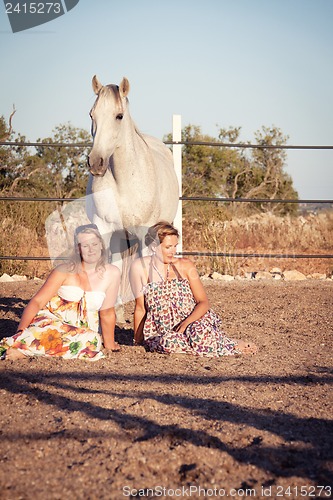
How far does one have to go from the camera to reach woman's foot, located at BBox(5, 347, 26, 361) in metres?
3.60

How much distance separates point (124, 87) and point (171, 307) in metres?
1.67

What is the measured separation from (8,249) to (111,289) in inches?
157

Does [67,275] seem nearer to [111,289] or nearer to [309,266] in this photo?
[111,289]

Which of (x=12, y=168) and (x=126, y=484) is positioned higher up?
(x=12, y=168)

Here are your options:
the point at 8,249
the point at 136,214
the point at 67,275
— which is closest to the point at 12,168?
the point at 8,249

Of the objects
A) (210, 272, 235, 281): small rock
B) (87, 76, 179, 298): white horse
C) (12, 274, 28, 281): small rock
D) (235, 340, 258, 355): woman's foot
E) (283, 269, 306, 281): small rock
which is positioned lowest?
(283, 269, 306, 281): small rock

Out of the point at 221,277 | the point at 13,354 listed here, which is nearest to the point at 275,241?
the point at 221,277

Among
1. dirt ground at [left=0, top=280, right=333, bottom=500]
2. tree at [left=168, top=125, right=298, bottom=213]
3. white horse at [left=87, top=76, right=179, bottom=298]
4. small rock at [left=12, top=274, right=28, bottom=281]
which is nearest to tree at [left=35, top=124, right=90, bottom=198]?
tree at [left=168, top=125, right=298, bottom=213]

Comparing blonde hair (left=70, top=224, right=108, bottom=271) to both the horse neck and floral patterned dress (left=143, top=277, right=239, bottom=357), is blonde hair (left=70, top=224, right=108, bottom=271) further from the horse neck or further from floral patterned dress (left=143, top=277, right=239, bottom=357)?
the horse neck

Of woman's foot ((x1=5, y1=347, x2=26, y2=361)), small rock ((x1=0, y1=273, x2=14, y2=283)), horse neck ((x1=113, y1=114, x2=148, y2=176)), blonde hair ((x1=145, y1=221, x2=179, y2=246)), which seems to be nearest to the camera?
woman's foot ((x1=5, y1=347, x2=26, y2=361))

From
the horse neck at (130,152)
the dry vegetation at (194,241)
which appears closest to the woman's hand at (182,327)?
the horse neck at (130,152)

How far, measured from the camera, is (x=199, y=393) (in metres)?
2.97

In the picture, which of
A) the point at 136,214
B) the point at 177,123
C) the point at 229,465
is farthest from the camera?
the point at 177,123

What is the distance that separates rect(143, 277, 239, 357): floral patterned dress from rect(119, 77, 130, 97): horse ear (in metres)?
1.44
